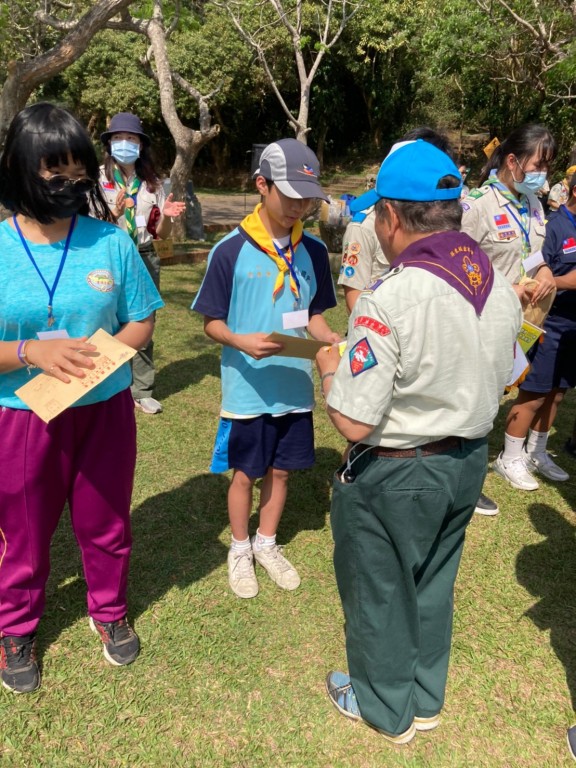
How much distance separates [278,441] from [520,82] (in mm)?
18138

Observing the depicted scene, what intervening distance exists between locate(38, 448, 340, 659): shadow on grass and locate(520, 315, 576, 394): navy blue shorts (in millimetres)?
1421

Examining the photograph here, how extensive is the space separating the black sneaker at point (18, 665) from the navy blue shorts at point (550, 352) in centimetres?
302

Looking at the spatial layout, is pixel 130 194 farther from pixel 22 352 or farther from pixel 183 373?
pixel 22 352

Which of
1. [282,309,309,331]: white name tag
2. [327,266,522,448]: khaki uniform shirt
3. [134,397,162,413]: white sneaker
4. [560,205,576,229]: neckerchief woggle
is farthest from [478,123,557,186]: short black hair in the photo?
[134,397,162,413]: white sneaker

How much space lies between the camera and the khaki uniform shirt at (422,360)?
1.53 m

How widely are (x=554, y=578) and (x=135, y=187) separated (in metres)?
3.60

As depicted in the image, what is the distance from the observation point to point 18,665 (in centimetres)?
226

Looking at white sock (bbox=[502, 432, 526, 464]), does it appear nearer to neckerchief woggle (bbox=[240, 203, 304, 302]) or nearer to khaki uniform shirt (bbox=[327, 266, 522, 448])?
neckerchief woggle (bbox=[240, 203, 304, 302])

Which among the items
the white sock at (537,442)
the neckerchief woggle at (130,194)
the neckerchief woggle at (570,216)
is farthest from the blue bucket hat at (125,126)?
the white sock at (537,442)

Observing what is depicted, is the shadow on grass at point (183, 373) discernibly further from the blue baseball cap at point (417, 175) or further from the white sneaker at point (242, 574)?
the blue baseball cap at point (417, 175)

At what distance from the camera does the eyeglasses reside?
1785mm

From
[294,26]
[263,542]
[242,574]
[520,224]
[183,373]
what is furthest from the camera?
[294,26]

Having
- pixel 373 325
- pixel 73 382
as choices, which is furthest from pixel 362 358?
pixel 73 382

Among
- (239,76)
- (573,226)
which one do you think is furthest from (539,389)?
(239,76)
